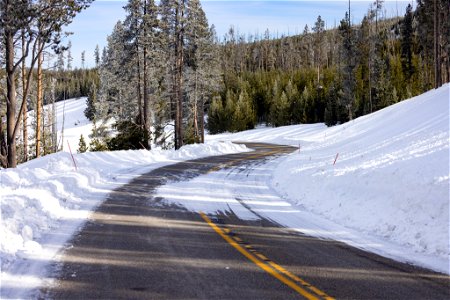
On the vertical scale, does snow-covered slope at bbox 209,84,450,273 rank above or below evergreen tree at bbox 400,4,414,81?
below

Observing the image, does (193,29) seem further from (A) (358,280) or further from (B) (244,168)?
(A) (358,280)

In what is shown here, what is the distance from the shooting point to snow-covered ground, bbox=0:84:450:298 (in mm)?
6812

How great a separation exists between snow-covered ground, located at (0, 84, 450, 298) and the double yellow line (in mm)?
2120

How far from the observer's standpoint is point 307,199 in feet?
38.7

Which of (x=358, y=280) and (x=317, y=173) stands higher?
(x=317, y=173)

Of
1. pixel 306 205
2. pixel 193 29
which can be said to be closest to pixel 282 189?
pixel 306 205

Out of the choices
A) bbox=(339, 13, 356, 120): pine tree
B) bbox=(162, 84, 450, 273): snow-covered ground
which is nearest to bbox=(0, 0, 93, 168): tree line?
bbox=(162, 84, 450, 273): snow-covered ground

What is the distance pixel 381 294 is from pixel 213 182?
10.5m

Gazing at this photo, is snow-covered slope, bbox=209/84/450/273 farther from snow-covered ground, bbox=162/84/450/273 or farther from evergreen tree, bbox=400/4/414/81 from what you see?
evergreen tree, bbox=400/4/414/81

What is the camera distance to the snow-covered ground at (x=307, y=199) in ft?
22.4

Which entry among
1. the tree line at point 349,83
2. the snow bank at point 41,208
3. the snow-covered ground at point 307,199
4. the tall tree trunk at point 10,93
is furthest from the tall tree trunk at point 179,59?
the tree line at point 349,83

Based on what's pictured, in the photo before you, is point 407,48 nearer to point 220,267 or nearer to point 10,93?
point 10,93

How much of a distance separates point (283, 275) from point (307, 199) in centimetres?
640

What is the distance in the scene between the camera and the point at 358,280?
5.50 meters
